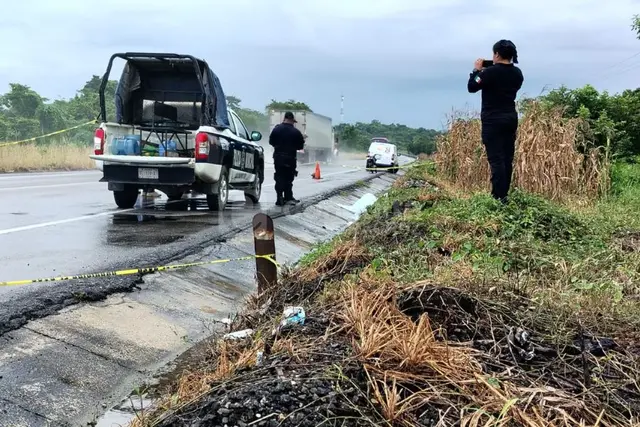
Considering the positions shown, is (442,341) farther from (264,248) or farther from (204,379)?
(264,248)

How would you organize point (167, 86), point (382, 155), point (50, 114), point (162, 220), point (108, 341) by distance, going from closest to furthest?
point (108, 341), point (162, 220), point (167, 86), point (382, 155), point (50, 114)

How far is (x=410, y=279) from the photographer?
454 cm

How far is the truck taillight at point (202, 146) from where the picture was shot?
10.5 m

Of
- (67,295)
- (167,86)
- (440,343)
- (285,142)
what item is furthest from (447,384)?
(167,86)

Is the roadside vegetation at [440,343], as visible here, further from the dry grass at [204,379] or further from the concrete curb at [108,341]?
the concrete curb at [108,341]

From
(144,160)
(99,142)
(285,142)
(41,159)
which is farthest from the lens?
(41,159)

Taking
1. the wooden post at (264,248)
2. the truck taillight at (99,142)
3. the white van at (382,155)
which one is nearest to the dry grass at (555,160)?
the truck taillight at (99,142)

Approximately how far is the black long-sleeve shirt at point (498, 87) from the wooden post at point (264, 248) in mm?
3645

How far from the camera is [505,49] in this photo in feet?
25.9

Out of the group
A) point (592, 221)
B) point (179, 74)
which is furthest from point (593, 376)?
point (179, 74)

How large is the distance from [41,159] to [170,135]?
17156 mm

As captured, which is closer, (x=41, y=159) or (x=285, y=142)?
(x=285, y=142)

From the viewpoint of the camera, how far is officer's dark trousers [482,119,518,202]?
26.3 ft

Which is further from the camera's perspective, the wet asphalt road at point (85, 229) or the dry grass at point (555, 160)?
the dry grass at point (555, 160)
